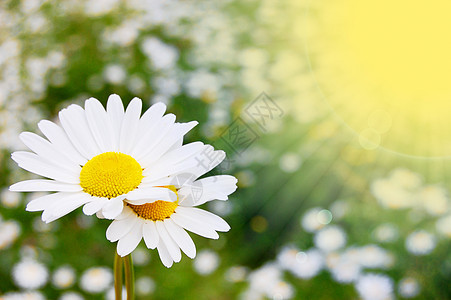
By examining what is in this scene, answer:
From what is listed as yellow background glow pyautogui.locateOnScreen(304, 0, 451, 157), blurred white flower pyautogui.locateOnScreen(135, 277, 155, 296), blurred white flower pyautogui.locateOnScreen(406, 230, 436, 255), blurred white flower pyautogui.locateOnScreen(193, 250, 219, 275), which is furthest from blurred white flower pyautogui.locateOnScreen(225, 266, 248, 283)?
yellow background glow pyautogui.locateOnScreen(304, 0, 451, 157)

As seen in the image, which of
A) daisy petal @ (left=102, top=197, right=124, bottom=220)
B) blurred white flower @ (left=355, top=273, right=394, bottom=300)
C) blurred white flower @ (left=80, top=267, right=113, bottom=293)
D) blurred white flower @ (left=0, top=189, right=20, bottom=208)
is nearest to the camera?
daisy petal @ (left=102, top=197, right=124, bottom=220)

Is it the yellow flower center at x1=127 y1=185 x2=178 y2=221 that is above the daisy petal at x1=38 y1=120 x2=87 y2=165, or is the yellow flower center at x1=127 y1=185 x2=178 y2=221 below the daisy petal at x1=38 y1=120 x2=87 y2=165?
below

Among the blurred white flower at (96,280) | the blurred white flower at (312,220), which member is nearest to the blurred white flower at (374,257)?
the blurred white flower at (312,220)

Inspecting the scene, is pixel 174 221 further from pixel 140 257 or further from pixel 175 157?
pixel 140 257

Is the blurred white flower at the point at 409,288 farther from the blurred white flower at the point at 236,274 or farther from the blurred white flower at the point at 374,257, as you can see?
the blurred white flower at the point at 236,274

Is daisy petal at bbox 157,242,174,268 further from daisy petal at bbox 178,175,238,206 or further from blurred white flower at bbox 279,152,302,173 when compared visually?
blurred white flower at bbox 279,152,302,173

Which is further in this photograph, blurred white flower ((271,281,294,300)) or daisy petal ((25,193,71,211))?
blurred white flower ((271,281,294,300))
